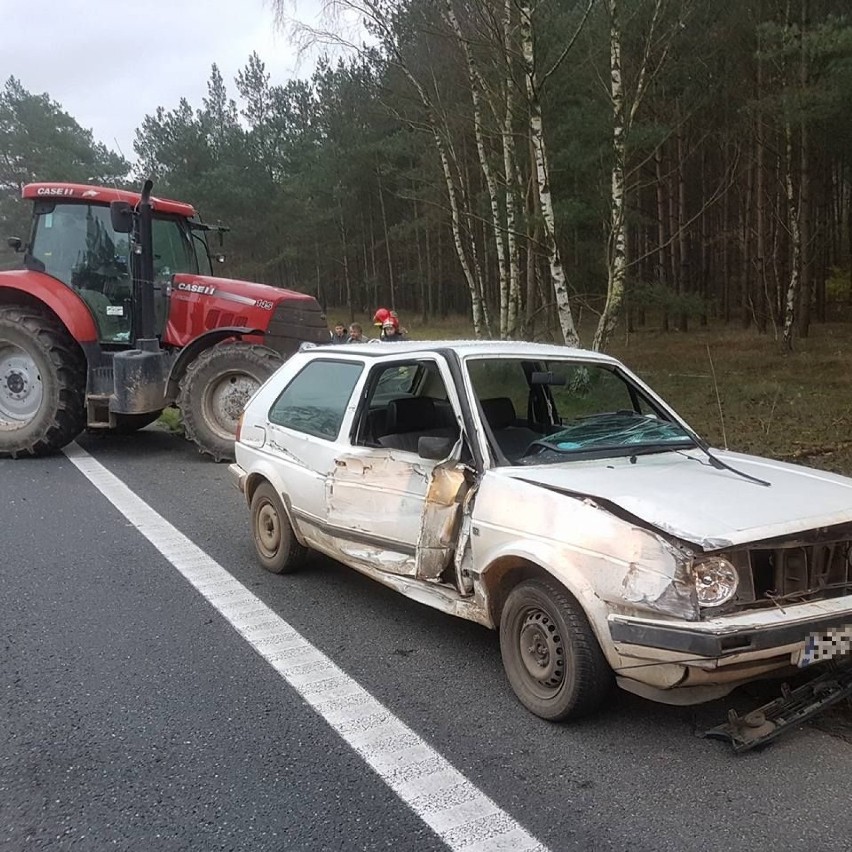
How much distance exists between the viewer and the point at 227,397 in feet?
30.1

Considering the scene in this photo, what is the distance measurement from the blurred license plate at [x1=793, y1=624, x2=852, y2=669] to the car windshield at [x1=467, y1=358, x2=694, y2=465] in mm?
1316

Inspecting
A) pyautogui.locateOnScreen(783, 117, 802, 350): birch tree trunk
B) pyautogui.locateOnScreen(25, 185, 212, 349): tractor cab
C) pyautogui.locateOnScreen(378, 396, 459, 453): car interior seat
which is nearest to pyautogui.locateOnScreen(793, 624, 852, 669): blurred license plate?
pyautogui.locateOnScreen(378, 396, 459, 453): car interior seat

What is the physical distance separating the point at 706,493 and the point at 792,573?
Result: 0.46 meters

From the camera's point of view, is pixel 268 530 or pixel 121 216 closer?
pixel 268 530

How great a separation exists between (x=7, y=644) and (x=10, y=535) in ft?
7.75

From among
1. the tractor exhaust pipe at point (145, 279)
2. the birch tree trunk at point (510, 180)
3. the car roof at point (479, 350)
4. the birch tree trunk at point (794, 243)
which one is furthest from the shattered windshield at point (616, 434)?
the birch tree trunk at point (794, 243)

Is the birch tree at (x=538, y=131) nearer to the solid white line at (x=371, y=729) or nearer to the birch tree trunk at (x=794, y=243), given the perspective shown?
the solid white line at (x=371, y=729)

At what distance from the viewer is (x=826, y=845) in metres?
2.48

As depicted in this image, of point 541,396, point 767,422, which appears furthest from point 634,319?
point 541,396

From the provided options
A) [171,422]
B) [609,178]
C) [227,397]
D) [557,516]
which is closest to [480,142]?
[609,178]

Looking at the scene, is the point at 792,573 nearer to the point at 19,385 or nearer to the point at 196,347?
the point at 196,347

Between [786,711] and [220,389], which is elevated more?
[220,389]

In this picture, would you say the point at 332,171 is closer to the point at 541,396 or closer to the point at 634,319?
the point at 634,319

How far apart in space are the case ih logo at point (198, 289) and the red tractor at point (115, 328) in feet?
0.06
